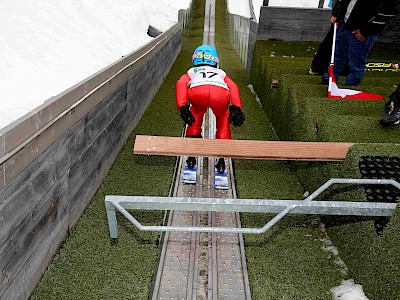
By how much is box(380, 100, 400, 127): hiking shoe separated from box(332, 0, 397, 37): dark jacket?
1.63 m

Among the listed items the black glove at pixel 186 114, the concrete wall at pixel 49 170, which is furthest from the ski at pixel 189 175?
the concrete wall at pixel 49 170

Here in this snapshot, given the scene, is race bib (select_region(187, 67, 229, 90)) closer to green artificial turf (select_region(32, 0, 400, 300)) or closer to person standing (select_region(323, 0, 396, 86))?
green artificial turf (select_region(32, 0, 400, 300))

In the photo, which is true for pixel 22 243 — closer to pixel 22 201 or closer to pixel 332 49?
pixel 22 201

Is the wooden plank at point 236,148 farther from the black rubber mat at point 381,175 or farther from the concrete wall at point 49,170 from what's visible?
the concrete wall at point 49,170

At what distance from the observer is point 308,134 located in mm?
3768

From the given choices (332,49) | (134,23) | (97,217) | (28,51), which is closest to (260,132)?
(332,49)

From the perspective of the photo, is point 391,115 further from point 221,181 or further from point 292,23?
point 292,23

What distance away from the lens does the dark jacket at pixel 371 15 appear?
14.3 ft

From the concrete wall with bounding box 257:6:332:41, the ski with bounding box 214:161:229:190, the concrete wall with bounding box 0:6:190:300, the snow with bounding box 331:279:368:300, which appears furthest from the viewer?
the concrete wall with bounding box 257:6:332:41

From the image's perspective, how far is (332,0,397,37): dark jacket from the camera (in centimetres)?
436

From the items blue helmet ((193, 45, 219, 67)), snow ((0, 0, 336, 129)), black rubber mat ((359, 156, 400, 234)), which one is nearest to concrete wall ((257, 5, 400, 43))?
snow ((0, 0, 336, 129))

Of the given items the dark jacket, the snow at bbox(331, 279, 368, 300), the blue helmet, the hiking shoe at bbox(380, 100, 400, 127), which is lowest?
the snow at bbox(331, 279, 368, 300)

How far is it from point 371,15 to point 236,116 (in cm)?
240

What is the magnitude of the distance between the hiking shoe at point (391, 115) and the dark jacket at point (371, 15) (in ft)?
5.36
